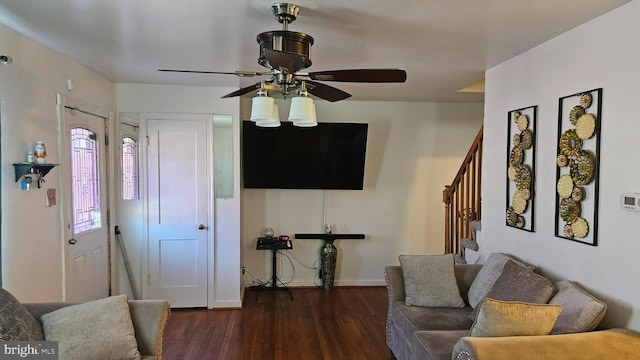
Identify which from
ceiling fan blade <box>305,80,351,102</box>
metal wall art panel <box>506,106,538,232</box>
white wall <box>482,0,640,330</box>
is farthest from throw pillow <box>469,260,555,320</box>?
ceiling fan blade <box>305,80,351,102</box>

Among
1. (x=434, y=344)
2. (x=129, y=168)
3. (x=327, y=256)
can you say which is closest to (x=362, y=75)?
(x=434, y=344)

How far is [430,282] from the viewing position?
3.15 metres

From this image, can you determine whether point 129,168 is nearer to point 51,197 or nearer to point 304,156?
point 51,197

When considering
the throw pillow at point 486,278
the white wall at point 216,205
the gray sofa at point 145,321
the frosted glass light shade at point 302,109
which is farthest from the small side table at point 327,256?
the frosted glass light shade at point 302,109

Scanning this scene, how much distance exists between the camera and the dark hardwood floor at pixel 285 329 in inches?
135

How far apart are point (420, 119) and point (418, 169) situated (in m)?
0.67

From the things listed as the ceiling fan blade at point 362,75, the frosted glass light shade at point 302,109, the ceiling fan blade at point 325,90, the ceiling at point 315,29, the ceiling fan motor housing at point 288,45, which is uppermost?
the ceiling at point 315,29

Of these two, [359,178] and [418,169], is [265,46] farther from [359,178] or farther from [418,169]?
[418,169]

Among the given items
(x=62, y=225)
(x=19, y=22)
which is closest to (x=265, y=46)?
(x=19, y=22)

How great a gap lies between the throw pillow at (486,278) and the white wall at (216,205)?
2.54 meters

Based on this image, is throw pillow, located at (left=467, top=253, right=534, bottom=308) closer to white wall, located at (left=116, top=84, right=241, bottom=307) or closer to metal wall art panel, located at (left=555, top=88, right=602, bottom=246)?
metal wall art panel, located at (left=555, top=88, right=602, bottom=246)

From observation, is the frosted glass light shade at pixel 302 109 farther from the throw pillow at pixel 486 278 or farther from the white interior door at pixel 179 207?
the white interior door at pixel 179 207

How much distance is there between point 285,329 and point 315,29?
2787mm

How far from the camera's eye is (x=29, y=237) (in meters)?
2.77
